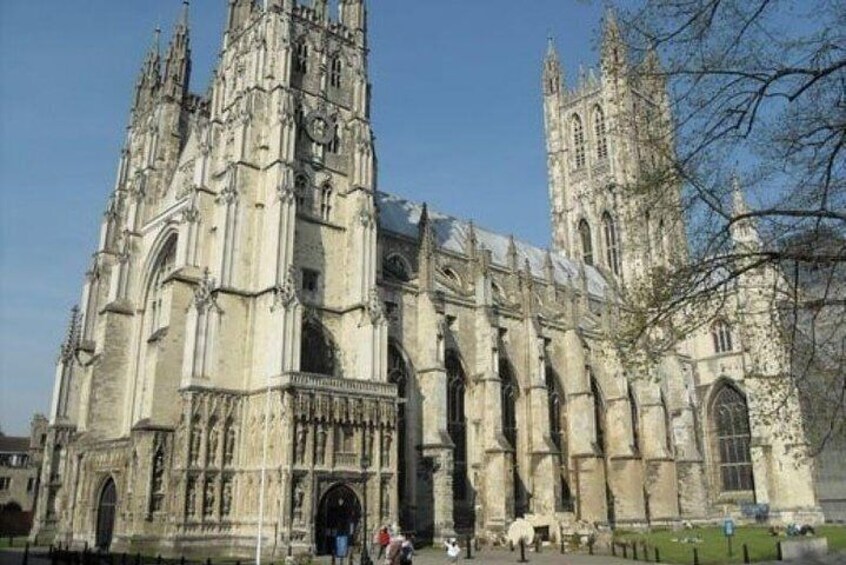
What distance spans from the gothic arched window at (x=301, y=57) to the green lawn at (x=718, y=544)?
29.9 metres

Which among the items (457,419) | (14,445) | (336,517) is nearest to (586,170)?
(457,419)

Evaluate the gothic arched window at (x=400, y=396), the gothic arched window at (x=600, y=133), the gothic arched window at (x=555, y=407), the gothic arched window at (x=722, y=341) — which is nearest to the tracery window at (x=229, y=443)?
the gothic arched window at (x=400, y=396)

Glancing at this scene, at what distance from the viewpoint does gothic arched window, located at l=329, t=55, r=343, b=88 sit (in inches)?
1648

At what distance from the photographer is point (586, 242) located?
70438mm

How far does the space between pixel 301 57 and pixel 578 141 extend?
40291mm

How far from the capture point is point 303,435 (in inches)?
1217

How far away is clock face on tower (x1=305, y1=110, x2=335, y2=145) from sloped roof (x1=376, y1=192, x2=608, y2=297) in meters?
6.09

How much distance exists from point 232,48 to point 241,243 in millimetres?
14099

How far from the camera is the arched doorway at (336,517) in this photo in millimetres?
31297

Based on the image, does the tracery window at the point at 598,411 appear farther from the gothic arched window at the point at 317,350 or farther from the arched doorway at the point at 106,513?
the arched doorway at the point at 106,513

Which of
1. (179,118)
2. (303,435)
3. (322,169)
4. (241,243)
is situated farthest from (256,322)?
(179,118)

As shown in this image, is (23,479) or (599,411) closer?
(599,411)

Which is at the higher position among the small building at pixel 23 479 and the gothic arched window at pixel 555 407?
the gothic arched window at pixel 555 407

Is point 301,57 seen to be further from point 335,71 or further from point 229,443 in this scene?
point 229,443
